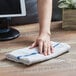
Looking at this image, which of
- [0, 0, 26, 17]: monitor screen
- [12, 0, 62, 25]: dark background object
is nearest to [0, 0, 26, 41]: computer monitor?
[0, 0, 26, 17]: monitor screen

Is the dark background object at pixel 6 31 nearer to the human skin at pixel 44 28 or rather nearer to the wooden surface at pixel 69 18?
the human skin at pixel 44 28

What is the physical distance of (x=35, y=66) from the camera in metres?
0.95

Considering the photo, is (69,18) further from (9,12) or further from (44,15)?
(9,12)

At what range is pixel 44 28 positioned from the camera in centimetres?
114

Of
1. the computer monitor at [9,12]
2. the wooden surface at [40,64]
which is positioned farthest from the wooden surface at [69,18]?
the computer monitor at [9,12]

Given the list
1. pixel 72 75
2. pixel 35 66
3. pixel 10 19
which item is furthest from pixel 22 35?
pixel 72 75

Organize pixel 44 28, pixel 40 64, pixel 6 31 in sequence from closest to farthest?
pixel 40 64 < pixel 44 28 < pixel 6 31

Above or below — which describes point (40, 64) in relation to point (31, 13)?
below

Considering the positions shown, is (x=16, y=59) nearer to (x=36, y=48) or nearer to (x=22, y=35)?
(x=36, y=48)

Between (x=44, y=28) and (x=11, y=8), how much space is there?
8.0 inches

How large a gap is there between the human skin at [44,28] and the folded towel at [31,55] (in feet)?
0.08

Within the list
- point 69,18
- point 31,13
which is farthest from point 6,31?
point 69,18

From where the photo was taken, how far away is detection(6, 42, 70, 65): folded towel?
0.94 m

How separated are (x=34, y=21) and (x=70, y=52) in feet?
1.34
